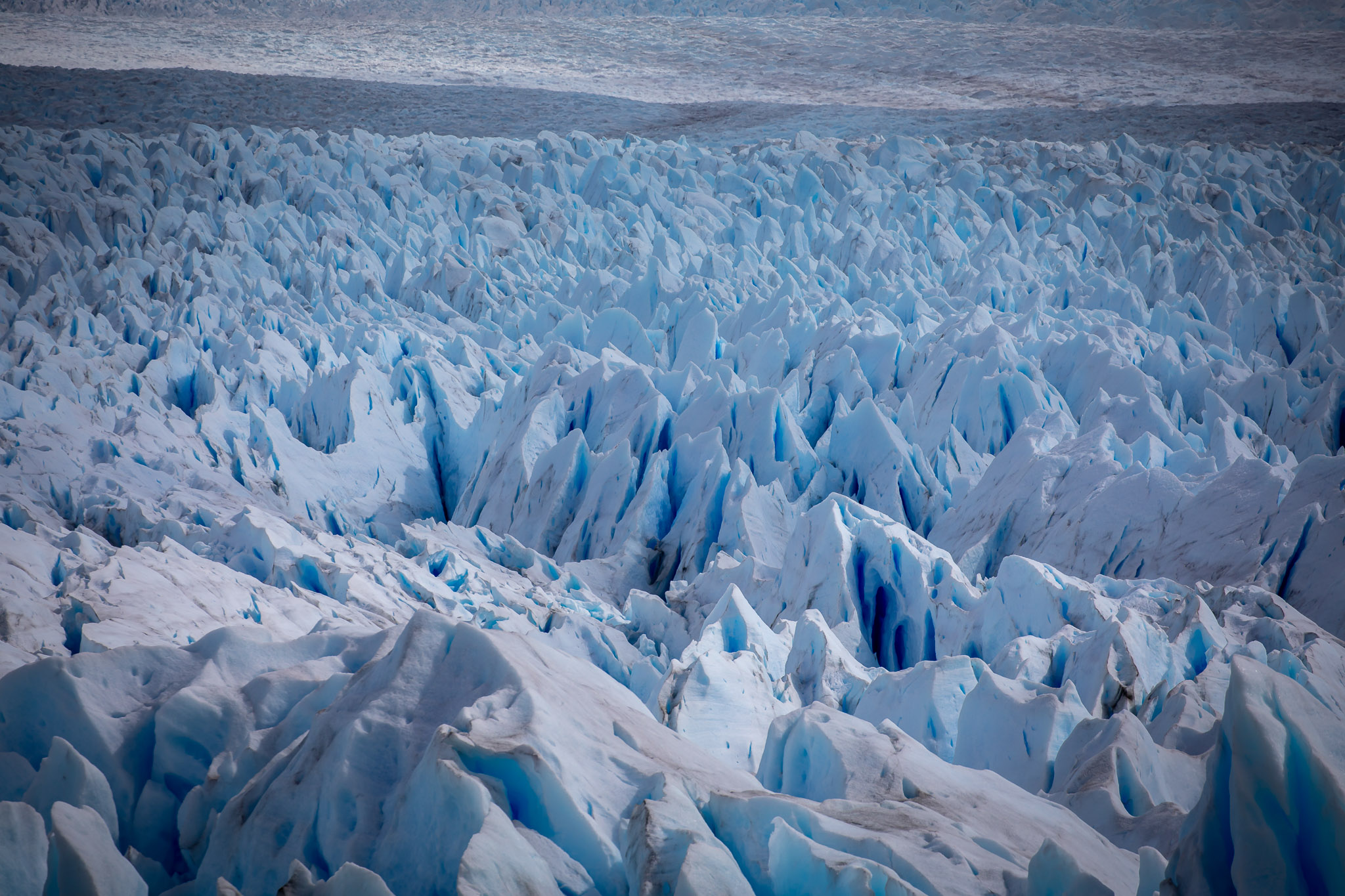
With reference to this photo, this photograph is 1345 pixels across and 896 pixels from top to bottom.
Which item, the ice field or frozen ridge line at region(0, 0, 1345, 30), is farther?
frozen ridge line at region(0, 0, 1345, 30)

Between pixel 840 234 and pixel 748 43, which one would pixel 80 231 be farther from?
pixel 748 43

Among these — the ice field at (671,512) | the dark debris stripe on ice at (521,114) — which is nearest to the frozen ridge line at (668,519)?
the ice field at (671,512)

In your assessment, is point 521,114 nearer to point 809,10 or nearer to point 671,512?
point 809,10

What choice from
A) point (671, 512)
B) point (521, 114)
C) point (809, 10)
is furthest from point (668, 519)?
point (809, 10)

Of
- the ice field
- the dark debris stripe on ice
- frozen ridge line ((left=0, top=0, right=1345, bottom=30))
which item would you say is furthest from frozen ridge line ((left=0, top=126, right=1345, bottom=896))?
frozen ridge line ((left=0, top=0, right=1345, bottom=30))

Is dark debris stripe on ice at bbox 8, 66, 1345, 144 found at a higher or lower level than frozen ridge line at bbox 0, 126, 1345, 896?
higher

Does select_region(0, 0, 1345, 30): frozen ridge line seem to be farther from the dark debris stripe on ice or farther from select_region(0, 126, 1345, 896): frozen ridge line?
select_region(0, 126, 1345, 896): frozen ridge line
